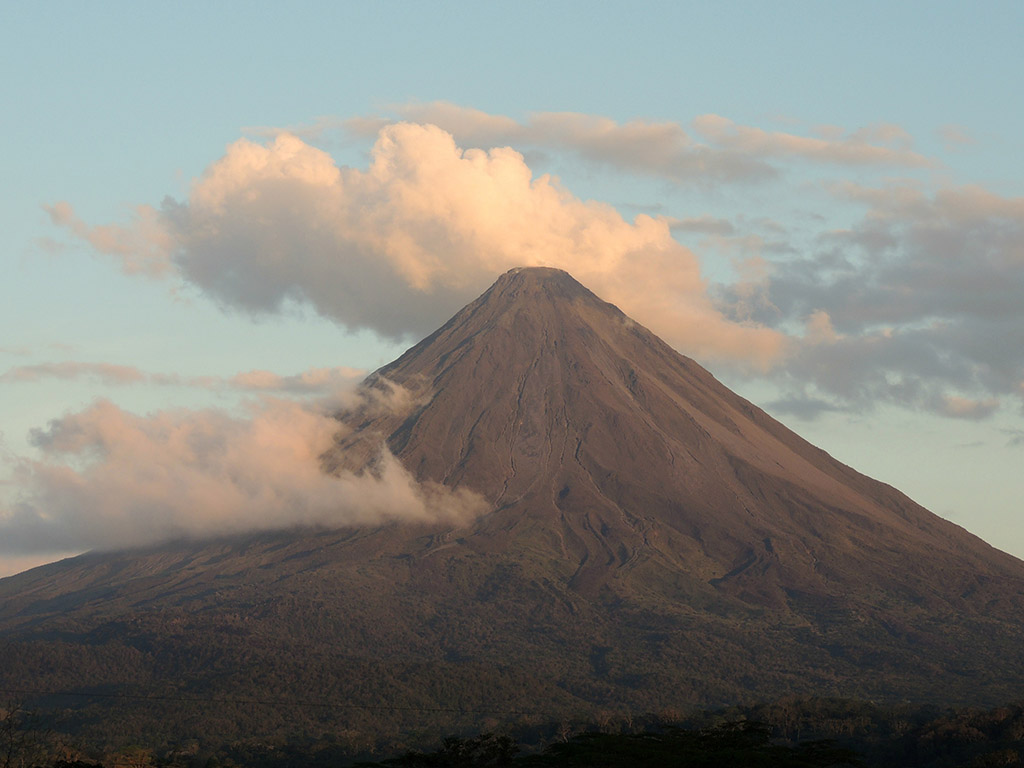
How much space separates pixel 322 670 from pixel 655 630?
1963 inches

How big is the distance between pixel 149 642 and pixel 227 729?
42.6 m

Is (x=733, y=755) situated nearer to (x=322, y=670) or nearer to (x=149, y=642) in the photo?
(x=322, y=670)

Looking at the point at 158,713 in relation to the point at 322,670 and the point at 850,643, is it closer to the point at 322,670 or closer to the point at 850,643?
the point at 322,670

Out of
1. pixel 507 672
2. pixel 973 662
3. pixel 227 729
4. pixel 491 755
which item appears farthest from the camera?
pixel 973 662

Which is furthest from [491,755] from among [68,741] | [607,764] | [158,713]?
[158,713]

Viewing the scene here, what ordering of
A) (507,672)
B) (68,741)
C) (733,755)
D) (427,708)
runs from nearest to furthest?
1. (733,755)
2. (68,741)
3. (427,708)
4. (507,672)

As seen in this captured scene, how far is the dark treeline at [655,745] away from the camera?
62.7m

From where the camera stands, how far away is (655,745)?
63625 mm

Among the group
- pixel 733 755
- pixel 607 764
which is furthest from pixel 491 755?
pixel 733 755

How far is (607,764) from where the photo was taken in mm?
61375

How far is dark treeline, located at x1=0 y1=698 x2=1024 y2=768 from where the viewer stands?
2467 inches

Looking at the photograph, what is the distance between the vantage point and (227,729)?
144375mm

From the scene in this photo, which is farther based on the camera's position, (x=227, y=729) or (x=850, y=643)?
(x=850, y=643)

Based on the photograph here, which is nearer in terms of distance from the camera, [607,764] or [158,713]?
[607,764]
